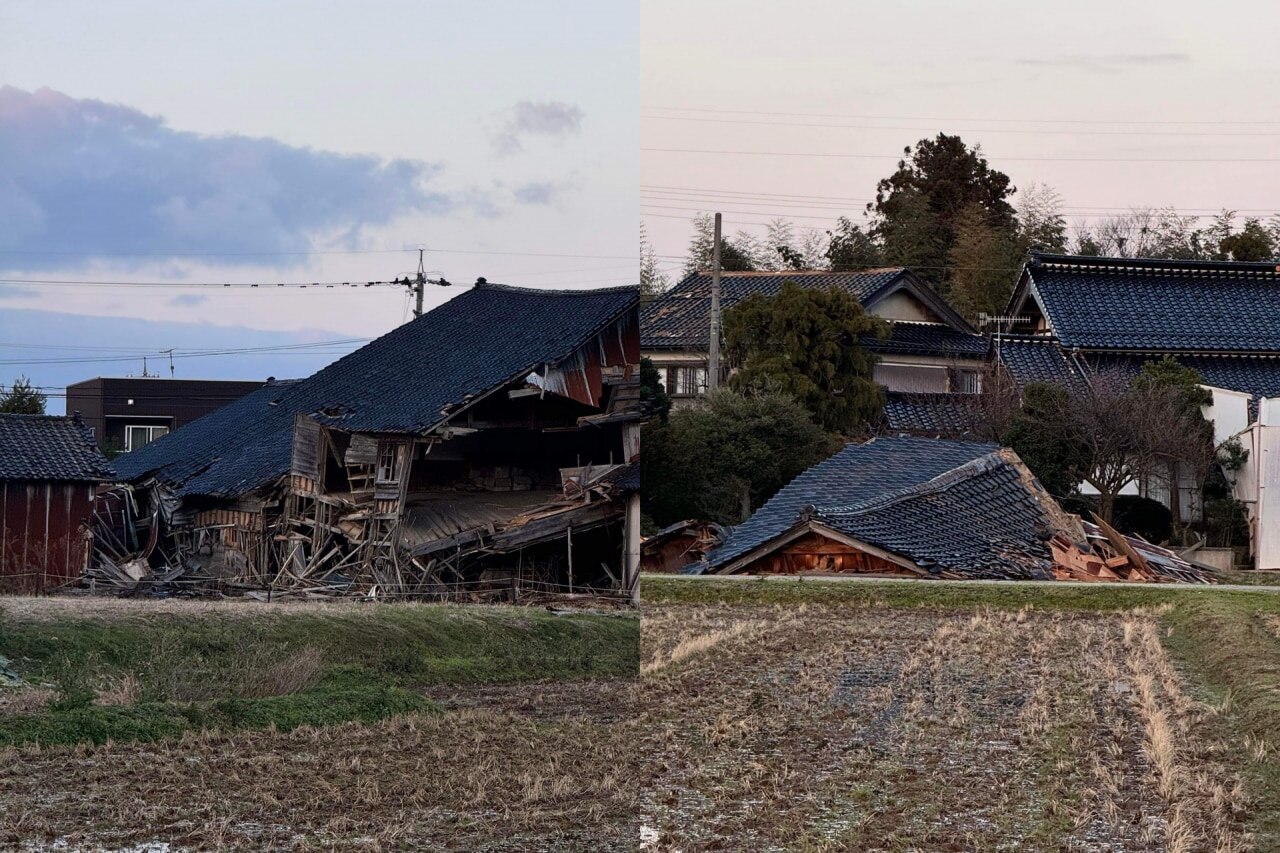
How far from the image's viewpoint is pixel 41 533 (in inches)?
619

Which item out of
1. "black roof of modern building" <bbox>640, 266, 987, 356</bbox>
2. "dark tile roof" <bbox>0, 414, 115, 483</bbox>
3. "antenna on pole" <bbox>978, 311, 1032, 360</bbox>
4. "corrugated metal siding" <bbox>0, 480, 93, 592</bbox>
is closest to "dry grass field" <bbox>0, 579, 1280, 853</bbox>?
"corrugated metal siding" <bbox>0, 480, 93, 592</bbox>

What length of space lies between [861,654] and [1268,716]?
10.5ft

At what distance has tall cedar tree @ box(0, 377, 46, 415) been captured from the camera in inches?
1056

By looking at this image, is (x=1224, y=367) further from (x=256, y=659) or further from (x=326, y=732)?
(x=326, y=732)

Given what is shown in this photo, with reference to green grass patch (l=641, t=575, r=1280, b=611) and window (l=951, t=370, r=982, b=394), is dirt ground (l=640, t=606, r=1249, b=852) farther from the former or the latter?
window (l=951, t=370, r=982, b=394)

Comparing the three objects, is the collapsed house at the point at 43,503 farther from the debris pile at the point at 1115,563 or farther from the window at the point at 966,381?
the window at the point at 966,381

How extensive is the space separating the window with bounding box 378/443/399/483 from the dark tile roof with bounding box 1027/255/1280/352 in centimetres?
1466

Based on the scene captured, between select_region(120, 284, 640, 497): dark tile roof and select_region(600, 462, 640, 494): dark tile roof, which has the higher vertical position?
select_region(120, 284, 640, 497): dark tile roof

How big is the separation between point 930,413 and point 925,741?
12827 millimetres

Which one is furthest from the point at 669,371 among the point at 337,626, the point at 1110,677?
the point at 1110,677

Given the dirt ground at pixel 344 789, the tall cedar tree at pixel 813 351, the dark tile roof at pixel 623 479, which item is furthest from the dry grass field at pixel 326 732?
the tall cedar tree at pixel 813 351

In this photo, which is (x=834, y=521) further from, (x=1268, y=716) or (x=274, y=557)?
(x=1268, y=716)

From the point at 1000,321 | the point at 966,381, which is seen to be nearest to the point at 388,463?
the point at 966,381

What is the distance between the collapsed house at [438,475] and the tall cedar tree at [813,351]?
97.7 inches
